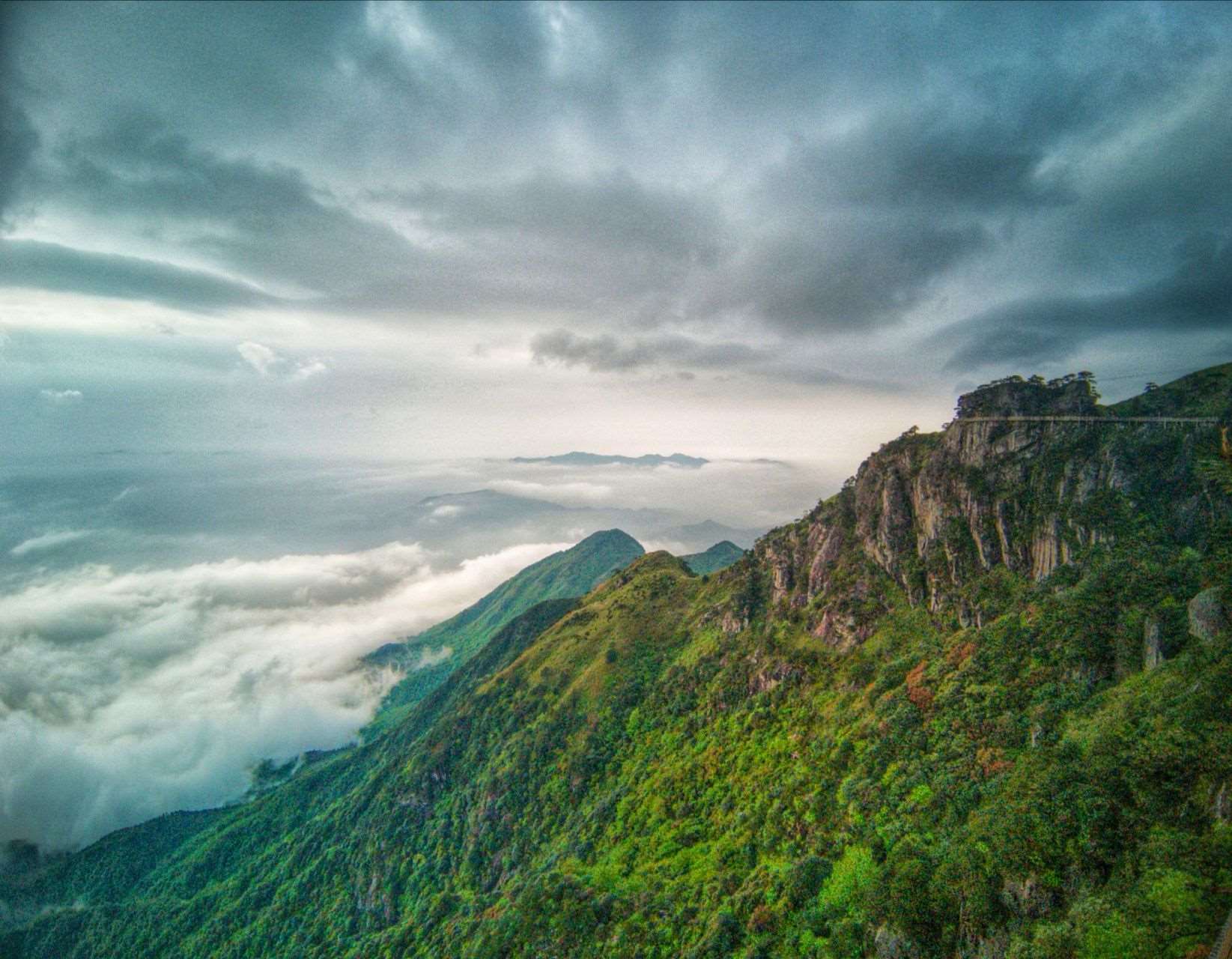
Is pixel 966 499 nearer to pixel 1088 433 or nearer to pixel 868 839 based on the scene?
pixel 1088 433

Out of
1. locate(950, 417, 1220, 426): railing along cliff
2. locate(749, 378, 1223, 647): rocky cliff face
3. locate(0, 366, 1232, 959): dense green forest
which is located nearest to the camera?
locate(0, 366, 1232, 959): dense green forest

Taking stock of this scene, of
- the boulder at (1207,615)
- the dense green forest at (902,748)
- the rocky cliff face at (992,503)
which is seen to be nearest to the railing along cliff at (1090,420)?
the rocky cliff face at (992,503)

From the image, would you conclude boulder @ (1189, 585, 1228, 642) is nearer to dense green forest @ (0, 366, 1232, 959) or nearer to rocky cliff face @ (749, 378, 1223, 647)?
dense green forest @ (0, 366, 1232, 959)

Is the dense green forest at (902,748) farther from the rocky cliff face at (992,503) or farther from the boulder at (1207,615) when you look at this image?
the rocky cliff face at (992,503)

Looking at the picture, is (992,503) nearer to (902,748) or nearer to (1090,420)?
(1090,420)

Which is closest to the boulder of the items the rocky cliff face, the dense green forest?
the dense green forest

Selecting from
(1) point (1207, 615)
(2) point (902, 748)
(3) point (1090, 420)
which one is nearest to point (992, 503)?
(3) point (1090, 420)

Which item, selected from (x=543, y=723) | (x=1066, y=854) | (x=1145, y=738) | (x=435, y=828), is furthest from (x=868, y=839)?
A: (x=435, y=828)
